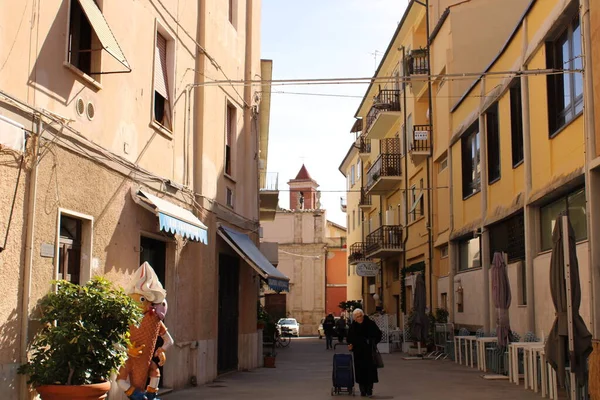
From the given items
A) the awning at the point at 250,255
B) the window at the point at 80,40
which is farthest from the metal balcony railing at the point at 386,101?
the window at the point at 80,40

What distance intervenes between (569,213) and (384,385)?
5396 millimetres

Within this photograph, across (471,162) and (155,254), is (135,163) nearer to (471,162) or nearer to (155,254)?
(155,254)

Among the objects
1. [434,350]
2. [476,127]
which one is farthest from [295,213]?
[476,127]

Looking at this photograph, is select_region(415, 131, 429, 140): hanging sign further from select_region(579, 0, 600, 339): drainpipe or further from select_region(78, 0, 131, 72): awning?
select_region(78, 0, 131, 72): awning

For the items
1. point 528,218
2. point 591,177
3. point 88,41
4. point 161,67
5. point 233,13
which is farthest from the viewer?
point 233,13

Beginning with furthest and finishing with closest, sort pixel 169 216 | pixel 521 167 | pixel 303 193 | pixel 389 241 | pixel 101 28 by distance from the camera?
pixel 303 193
pixel 389 241
pixel 521 167
pixel 169 216
pixel 101 28

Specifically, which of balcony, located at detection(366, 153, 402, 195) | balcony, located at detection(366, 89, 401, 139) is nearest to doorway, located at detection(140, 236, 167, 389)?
balcony, located at detection(366, 153, 402, 195)

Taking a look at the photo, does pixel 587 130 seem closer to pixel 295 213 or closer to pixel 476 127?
pixel 476 127

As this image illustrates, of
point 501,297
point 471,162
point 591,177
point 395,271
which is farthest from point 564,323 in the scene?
point 395,271

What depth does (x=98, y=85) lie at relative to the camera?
36.5 feet

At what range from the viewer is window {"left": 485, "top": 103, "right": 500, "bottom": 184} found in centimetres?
2202

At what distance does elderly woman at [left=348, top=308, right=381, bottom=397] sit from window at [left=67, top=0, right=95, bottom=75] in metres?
7.01

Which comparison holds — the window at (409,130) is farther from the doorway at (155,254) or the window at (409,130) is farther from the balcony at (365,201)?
the doorway at (155,254)

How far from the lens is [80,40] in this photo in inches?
434
